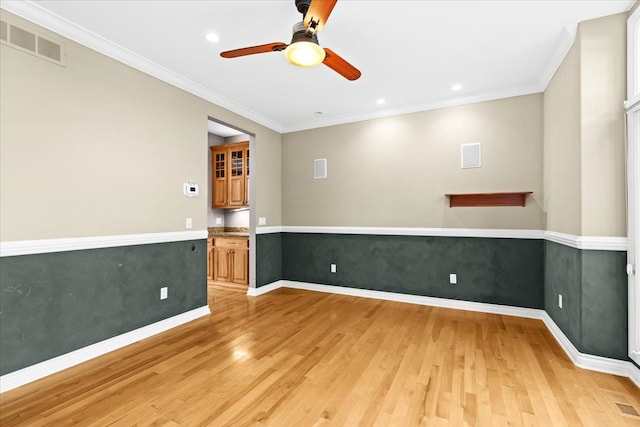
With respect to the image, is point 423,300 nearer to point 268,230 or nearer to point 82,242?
point 268,230

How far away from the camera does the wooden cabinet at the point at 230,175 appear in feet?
19.7

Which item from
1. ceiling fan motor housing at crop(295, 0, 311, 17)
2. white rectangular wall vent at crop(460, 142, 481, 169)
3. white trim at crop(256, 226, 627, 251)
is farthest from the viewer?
white rectangular wall vent at crop(460, 142, 481, 169)

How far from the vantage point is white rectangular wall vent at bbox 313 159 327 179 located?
5.29 metres

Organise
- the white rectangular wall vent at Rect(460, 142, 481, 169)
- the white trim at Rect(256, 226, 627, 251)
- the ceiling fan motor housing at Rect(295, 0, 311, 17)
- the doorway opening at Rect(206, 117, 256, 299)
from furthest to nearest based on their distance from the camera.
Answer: the doorway opening at Rect(206, 117, 256, 299) < the white rectangular wall vent at Rect(460, 142, 481, 169) < the white trim at Rect(256, 226, 627, 251) < the ceiling fan motor housing at Rect(295, 0, 311, 17)

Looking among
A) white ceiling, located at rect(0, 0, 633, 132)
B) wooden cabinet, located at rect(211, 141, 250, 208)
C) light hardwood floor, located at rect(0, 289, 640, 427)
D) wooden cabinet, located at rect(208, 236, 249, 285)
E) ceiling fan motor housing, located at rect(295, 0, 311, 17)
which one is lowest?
light hardwood floor, located at rect(0, 289, 640, 427)

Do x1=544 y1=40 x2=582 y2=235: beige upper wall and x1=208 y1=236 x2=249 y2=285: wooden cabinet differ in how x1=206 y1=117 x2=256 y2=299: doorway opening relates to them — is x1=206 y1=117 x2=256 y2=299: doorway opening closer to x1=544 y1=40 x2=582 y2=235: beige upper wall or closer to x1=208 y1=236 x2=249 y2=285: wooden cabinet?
x1=208 y1=236 x2=249 y2=285: wooden cabinet

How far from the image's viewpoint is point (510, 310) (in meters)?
3.96

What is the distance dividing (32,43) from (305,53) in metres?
2.24

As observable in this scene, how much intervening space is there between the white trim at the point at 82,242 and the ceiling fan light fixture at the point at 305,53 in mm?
2410

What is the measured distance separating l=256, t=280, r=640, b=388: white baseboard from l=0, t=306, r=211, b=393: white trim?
1.75 m

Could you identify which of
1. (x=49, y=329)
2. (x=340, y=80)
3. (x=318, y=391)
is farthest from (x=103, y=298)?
(x=340, y=80)

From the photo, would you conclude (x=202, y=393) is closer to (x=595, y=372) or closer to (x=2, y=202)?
(x=2, y=202)

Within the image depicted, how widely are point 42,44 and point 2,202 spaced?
4.40 feet

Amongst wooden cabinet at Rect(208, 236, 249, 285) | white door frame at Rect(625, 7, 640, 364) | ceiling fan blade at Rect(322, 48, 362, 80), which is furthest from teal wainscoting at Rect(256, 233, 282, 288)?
white door frame at Rect(625, 7, 640, 364)
